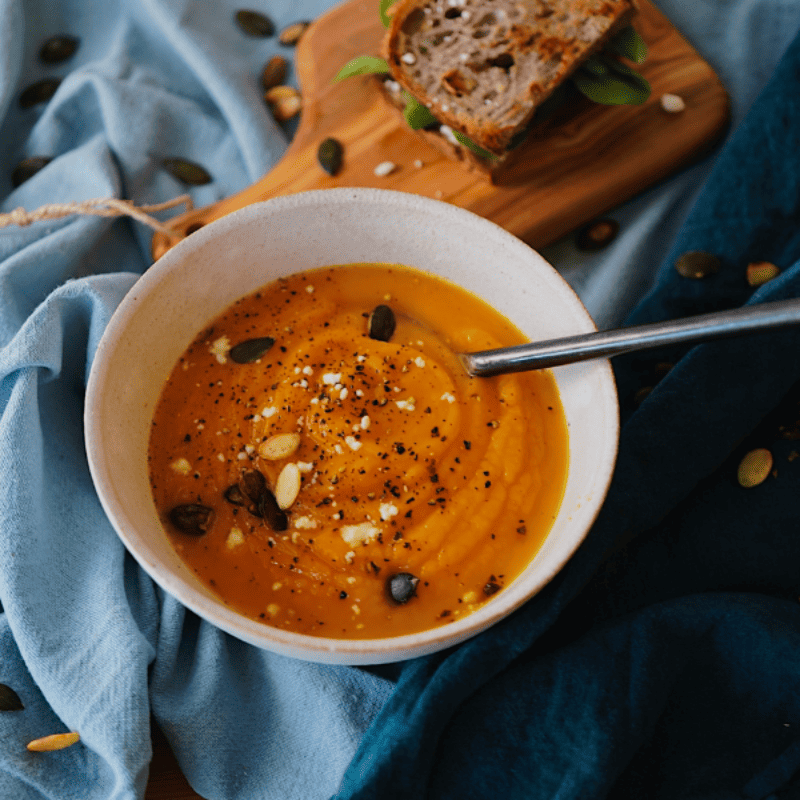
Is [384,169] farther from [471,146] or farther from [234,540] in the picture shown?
[234,540]

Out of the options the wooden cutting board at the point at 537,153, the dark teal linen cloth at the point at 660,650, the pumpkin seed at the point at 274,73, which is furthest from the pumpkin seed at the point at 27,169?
the dark teal linen cloth at the point at 660,650

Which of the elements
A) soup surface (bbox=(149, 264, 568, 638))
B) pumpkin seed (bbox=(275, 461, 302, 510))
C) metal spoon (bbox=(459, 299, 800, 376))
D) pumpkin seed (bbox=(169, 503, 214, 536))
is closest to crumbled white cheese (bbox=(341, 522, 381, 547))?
soup surface (bbox=(149, 264, 568, 638))

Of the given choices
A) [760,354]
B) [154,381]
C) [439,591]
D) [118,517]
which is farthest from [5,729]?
[760,354]

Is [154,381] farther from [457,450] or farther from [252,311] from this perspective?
[457,450]

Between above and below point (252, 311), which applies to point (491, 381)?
below

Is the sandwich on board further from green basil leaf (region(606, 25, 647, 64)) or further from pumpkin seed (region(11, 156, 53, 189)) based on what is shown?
pumpkin seed (region(11, 156, 53, 189))

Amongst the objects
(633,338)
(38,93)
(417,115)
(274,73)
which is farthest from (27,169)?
(633,338)
